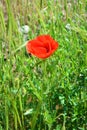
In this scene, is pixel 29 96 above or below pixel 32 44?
below

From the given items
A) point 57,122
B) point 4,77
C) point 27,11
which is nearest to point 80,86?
point 57,122

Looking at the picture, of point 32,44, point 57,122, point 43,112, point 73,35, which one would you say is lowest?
point 57,122

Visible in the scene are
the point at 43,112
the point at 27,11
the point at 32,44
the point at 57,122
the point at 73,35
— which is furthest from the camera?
the point at 27,11

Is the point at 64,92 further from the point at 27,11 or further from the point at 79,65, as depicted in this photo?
the point at 27,11

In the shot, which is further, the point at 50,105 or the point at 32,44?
the point at 50,105

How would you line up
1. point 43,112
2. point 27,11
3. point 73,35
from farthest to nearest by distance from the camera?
1. point 27,11
2. point 73,35
3. point 43,112

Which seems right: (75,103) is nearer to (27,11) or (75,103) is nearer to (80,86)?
(80,86)

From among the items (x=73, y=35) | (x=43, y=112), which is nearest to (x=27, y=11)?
(x=73, y=35)
